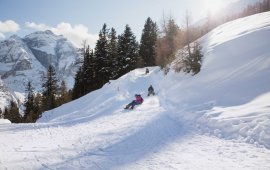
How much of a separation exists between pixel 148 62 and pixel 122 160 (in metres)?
55.6

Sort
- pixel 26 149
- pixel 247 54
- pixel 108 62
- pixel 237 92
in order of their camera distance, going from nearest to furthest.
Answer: pixel 26 149
pixel 237 92
pixel 247 54
pixel 108 62

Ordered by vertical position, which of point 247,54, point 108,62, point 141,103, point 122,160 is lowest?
point 122,160

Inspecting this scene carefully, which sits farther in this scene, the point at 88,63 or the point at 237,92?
the point at 88,63

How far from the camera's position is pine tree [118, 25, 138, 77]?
198 feet

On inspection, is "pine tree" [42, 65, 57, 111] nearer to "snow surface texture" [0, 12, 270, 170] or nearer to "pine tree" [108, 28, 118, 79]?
"pine tree" [108, 28, 118, 79]

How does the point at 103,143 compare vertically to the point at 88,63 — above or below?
below

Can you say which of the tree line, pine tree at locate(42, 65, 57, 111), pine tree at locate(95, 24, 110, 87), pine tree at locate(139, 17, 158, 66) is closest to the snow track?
pine tree at locate(95, 24, 110, 87)

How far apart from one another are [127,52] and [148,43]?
19.9 feet

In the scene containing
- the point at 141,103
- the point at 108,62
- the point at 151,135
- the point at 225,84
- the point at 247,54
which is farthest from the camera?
the point at 108,62

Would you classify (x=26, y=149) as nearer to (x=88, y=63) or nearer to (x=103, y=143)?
Result: (x=103, y=143)

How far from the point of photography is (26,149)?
1096 centimetres

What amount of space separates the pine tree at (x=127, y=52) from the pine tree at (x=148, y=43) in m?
2.05

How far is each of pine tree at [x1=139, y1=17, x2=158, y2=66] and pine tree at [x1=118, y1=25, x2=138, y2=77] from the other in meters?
2.05

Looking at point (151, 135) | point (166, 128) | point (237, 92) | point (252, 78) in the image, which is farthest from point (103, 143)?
point (252, 78)
